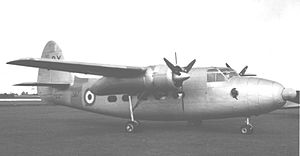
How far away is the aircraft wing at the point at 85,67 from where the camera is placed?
1152cm

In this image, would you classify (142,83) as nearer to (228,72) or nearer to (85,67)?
(85,67)

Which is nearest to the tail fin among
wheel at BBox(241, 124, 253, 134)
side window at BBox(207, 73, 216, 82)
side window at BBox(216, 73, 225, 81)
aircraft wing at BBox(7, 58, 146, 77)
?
aircraft wing at BBox(7, 58, 146, 77)

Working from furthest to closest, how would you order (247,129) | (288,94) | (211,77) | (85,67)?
(211,77) → (85,67) → (247,129) → (288,94)

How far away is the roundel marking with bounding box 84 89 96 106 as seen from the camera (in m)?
16.2

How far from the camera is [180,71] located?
12750 millimetres

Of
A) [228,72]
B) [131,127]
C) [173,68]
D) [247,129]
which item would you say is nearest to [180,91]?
[173,68]

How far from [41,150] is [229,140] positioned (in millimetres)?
6021

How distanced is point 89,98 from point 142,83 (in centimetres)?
446

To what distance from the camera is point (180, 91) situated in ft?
44.5

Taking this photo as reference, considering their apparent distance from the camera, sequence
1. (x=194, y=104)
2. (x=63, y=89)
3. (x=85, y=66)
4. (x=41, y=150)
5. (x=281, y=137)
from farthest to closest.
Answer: (x=63, y=89)
(x=194, y=104)
(x=85, y=66)
(x=281, y=137)
(x=41, y=150)

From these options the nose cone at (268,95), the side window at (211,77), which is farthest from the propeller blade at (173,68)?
the nose cone at (268,95)

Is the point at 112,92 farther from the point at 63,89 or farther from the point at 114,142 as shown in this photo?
the point at 63,89

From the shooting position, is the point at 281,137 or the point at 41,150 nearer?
the point at 41,150

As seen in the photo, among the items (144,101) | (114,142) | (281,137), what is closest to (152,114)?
(144,101)
